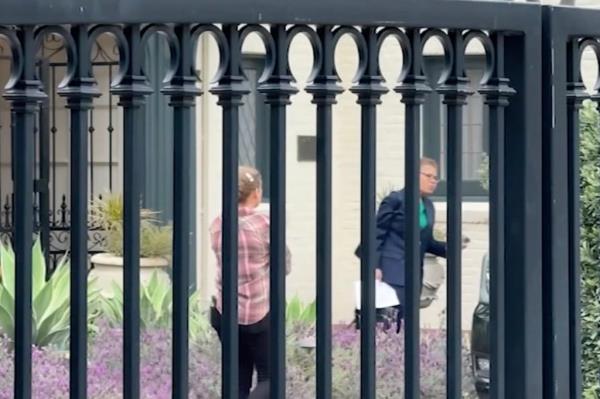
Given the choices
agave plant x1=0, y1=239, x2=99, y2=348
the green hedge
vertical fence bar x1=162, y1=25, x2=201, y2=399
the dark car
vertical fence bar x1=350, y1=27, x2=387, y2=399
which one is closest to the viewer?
vertical fence bar x1=162, y1=25, x2=201, y2=399

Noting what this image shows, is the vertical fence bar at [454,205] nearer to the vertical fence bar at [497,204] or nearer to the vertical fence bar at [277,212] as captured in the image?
the vertical fence bar at [497,204]

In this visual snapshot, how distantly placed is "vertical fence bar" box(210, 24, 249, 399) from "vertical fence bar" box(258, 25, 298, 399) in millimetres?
75

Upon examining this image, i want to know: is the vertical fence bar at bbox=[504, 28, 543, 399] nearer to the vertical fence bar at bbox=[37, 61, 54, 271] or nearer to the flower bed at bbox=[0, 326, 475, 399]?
the flower bed at bbox=[0, 326, 475, 399]

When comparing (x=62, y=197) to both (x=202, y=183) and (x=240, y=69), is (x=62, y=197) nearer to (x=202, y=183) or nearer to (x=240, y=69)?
(x=202, y=183)

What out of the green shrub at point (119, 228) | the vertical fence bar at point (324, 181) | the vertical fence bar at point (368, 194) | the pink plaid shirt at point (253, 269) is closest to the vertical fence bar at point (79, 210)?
the vertical fence bar at point (324, 181)

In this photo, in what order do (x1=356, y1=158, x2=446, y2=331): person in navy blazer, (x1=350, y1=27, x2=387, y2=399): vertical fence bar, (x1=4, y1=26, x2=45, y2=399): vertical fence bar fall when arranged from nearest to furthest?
(x1=4, y1=26, x2=45, y2=399): vertical fence bar
(x1=350, y1=27, x2=387, y2=399): vertical fence bar
(x1=356, y1=158, x2=446, y2=331): person in navy blazer

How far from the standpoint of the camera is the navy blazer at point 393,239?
7531 mm

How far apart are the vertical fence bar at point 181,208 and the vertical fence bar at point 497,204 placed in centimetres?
75

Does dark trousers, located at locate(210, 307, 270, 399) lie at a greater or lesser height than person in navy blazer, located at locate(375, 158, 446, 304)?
lesser

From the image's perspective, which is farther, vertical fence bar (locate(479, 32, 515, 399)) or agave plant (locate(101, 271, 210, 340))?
agave plant (locate(101, 271, 210, 340))

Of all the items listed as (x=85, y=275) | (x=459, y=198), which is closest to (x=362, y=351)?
(x=459, y=198)

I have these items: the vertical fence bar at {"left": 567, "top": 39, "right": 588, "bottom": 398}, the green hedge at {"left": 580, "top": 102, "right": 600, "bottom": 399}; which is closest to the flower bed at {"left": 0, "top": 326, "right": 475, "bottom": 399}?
the green hedge at {"left": 580, "top": 102, "right": 600, "bottom": 399}

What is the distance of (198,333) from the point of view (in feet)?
17.9

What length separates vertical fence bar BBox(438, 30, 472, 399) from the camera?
8.98 ft
